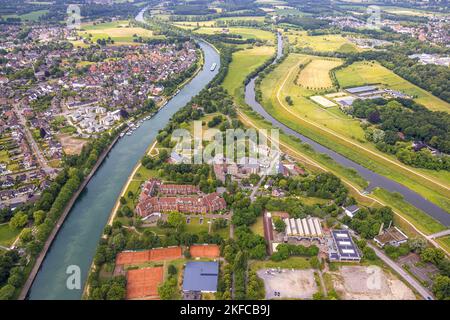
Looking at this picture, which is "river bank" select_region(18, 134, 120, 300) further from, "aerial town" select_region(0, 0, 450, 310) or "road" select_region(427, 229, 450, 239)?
"road" select_region(427, 229, 450, 239)

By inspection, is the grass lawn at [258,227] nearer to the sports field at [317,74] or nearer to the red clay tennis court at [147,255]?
the red clay tennis court at [147,255]

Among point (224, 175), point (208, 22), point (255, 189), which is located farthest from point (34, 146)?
point (208, 22)

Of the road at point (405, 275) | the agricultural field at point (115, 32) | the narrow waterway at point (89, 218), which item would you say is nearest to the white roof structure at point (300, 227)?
the road at point (405, 275)

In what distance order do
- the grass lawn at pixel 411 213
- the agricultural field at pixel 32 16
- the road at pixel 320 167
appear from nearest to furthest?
the road at pixel 320 167 < the grass lawn at pixel 411 213 < the agricultural field at pixel 32 16

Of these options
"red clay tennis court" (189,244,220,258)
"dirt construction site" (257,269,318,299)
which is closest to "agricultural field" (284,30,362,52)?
"red clay tennis court" (189,244,220,258)

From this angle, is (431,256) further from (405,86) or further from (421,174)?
(405,86)
